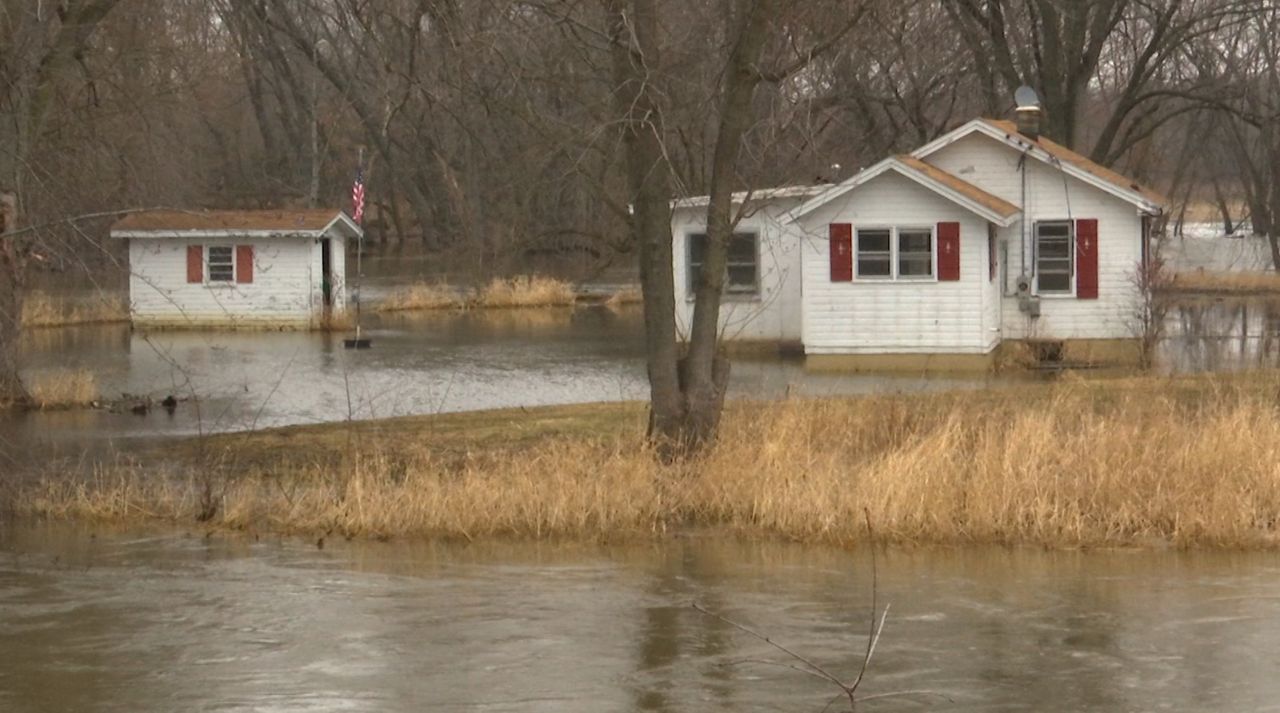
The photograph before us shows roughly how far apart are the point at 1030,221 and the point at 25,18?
17.2 meters

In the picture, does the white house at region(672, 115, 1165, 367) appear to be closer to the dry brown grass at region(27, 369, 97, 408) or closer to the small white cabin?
the small white cabin

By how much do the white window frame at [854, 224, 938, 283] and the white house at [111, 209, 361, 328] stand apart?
619 inches

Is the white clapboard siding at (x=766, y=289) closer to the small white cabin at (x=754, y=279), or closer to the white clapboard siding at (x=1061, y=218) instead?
the small white cabin at (x=754, y=279)

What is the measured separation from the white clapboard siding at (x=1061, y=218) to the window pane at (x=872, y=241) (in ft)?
8.08

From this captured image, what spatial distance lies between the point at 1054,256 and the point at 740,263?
5.53 metres

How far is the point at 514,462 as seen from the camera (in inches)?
584

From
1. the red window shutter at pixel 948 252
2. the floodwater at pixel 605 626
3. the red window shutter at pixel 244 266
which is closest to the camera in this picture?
the floodwater at pixel 605 626

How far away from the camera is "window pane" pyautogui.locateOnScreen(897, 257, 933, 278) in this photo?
2858 centimetres

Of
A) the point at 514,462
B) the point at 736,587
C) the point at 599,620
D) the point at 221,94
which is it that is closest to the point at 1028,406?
the point at 514,462

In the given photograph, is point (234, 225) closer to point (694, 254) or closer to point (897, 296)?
point (694, 254)

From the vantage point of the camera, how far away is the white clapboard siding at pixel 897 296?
92.6 feet

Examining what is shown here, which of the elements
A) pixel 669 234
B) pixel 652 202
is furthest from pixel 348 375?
pixel 652 202

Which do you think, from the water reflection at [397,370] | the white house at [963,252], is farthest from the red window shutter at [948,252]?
the water reflection at [397,370]

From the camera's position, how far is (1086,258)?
2972 cm
